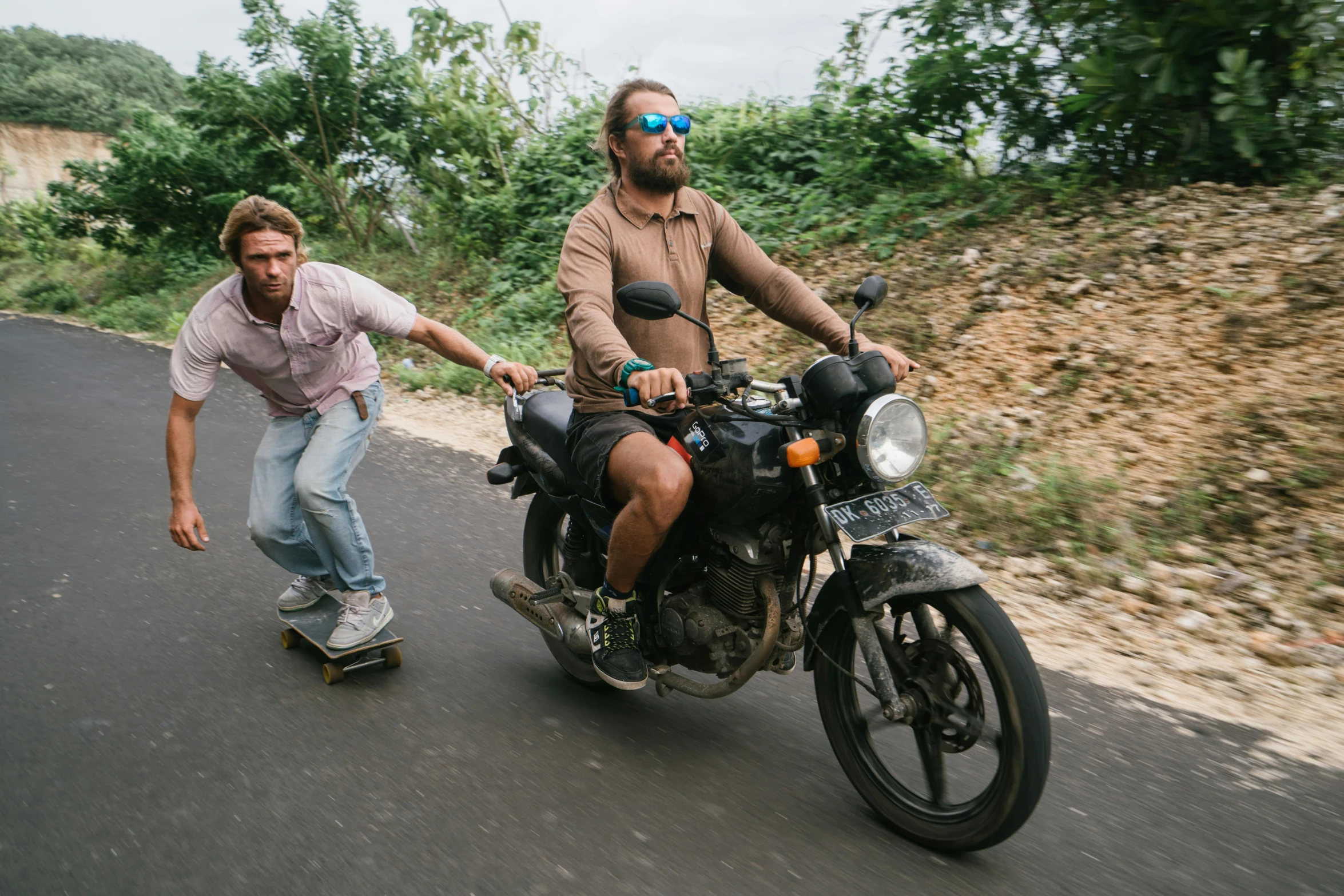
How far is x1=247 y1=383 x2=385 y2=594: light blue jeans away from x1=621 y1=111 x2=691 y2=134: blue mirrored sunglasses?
1685 mm

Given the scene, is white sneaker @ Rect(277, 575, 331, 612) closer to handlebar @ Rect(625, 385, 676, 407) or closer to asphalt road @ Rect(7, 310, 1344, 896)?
asphalt road @ Rect(7, 310, 1344, 896)

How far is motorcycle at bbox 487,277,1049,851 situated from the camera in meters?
2.52

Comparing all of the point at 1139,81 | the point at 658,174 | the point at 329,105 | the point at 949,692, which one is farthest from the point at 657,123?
the point at 329,105

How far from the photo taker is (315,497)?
3.77m

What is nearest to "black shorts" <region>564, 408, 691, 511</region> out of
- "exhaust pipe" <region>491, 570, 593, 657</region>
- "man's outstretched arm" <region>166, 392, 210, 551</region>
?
"exhaust pipe" <region>491, 570, 593, 657</region>

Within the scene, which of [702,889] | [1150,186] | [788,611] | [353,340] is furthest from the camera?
[1150,186]

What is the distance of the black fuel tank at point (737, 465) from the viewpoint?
110 inches

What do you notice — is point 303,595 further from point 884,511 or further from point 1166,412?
point 1166,412

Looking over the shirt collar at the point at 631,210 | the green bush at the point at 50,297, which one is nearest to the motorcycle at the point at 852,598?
the shirt collar at the point at 631,210

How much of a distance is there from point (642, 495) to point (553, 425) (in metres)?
0.80

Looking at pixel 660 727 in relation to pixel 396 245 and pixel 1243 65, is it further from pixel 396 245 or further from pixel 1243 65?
pixel 396 245

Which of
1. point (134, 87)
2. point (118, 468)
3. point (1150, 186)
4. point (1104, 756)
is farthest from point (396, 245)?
point (134, 87)

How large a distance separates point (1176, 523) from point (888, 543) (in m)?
2.92

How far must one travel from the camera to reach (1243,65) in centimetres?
679
